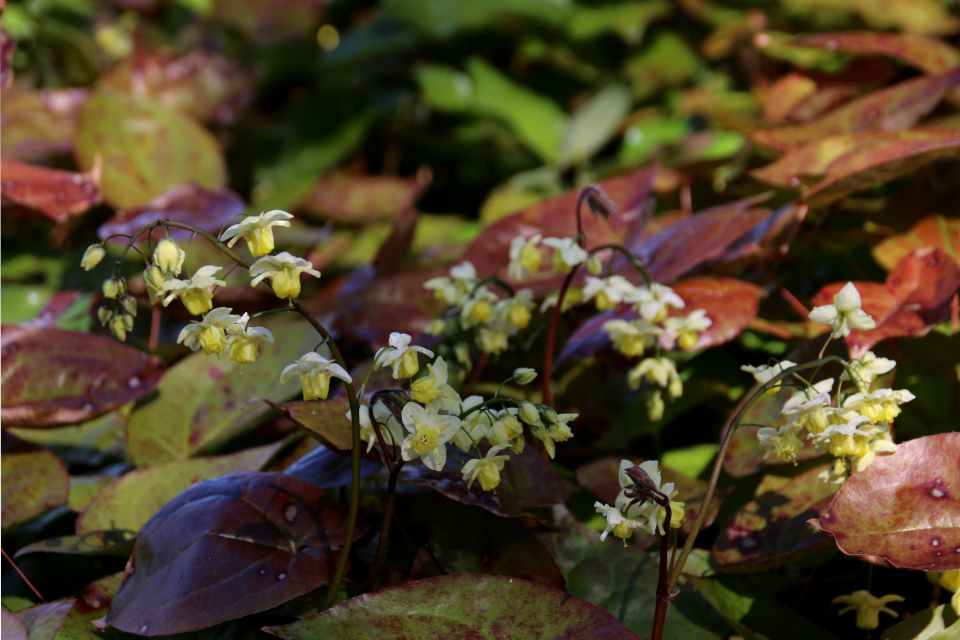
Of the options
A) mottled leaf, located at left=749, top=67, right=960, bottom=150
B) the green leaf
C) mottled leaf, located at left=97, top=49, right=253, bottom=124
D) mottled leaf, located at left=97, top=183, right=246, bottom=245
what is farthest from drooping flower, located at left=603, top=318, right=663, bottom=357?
mottled leaf, located at left=97, top=49, right=253, bottom=124

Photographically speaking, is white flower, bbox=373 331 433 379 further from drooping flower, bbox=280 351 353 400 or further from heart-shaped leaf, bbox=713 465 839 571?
heart-shaped leaf, bbox=713 465 839 571

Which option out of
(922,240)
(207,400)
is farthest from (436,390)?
(922,240)

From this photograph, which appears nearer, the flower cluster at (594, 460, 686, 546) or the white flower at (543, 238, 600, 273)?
the flower cluster at (594, 460, 686, 546)

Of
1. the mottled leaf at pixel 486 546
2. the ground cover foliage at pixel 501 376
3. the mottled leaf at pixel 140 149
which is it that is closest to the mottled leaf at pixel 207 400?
the ground cover foliage at pixel 501 376

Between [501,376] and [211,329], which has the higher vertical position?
[211,329]

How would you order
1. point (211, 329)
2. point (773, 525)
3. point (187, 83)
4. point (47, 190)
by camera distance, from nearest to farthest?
1. point (211, 329)
2. point (773, 525)
3. point (47, 190)
4. point (187, 83)

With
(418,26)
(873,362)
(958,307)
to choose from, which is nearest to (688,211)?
(958,307)

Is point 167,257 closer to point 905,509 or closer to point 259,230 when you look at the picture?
point 259,230

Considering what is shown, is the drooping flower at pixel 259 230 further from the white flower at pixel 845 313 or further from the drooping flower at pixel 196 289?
the white flower at pixel 845 313
